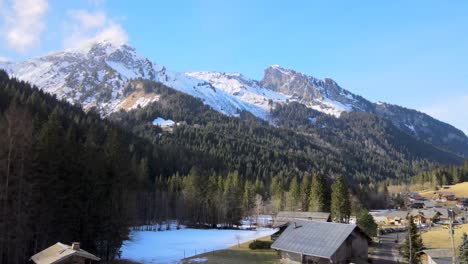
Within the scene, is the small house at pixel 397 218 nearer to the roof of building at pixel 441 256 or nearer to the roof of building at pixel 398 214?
the roof of building at pixel 398 214

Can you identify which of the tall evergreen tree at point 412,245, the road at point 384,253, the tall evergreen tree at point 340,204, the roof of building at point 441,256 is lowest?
the road at point 384,253

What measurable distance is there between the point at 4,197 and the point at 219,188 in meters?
95.3

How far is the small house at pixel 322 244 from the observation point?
5800 centimetres

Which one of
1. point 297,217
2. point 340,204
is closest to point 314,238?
point 297,217

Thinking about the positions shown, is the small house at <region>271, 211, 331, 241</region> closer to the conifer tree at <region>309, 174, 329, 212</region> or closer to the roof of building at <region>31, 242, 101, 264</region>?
the conifer tree at <region>309, 174, 329, 212</region>

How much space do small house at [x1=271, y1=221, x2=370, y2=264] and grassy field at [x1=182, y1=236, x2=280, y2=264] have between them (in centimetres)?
304

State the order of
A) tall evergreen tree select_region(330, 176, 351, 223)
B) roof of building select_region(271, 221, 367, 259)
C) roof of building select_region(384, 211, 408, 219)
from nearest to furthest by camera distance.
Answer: roof of building select_region(271, 221, 367, 259)
tall evergreen tree select_region(330, 176, 351, 223)
roof of building select_region(384, 211, 408, 219)

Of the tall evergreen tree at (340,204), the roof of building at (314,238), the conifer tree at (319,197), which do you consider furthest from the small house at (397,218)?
the roof of building at (314,238)

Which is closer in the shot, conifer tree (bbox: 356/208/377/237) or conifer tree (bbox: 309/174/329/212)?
conifer tree (bbox: 356/208/377/237)

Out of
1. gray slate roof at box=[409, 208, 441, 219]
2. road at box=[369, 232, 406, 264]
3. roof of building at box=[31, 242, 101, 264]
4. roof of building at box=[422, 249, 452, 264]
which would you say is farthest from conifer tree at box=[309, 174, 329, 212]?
roof of building at box=[31, 242, 101, 264]

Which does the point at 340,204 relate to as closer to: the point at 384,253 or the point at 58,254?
the point at 384,253

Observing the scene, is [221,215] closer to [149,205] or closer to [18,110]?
[149,205]

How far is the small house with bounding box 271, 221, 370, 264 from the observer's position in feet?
190

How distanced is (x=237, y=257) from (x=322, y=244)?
14.2m
